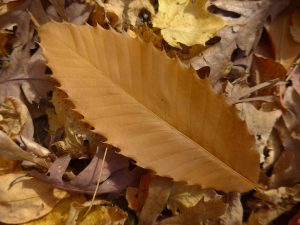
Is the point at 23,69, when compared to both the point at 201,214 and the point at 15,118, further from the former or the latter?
the point at 201,214

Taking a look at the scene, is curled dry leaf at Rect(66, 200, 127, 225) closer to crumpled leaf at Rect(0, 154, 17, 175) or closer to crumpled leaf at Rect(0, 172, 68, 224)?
crumpled leaf at Rect(0, 172, 68, 224)

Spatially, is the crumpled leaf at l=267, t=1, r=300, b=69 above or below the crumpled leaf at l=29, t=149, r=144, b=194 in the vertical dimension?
above

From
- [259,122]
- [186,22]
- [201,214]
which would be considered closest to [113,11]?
[186,22]

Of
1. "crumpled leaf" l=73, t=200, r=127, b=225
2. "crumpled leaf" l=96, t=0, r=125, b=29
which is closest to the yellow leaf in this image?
"crumpled leaf" l=96, t=0, r=125, b=29

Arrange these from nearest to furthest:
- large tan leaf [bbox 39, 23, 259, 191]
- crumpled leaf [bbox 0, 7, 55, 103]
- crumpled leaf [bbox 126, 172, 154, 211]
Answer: large tan leaf [bbox 39, 23, 259, 191]
crumpled leaf [bbox 126, 172, 154, 211]
crumpled leaf [bbox 0, 7, 55, 103]

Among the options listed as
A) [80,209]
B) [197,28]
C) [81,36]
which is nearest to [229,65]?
[197,28]

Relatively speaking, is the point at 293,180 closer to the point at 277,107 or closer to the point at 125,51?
the point at 277,107

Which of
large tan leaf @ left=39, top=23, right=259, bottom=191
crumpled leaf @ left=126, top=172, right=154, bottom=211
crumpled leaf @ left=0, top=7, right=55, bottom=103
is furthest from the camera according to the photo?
crumpled leaf @ left=0, top=7, right=55, bottom=103
